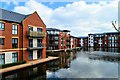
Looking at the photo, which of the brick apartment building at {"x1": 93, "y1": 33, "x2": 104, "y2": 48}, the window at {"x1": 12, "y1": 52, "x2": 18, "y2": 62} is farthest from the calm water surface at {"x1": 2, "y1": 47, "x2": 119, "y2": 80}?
the brick apartment building at {"x1": 93, "y1": 33, "x2": 104, "y2": 48}

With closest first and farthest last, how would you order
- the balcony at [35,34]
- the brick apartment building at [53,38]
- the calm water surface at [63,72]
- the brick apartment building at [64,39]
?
the calm water surface at [63,72]
the balcony at [35,34]
the brick apartment building at [53,38]
the brick apartment building at [64,39]

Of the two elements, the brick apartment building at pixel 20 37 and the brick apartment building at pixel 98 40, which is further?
the brick apartment building at pixel 98 40

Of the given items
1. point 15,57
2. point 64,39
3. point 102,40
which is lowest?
point 15,57

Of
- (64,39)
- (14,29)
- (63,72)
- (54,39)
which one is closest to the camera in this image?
(63,72)

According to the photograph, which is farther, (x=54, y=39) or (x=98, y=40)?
(x=98, y=40)

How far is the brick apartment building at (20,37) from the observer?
21031mm

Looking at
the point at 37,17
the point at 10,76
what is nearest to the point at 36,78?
the point at 10,76

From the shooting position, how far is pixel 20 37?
78.7ft

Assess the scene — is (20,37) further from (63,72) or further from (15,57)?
(63,72)

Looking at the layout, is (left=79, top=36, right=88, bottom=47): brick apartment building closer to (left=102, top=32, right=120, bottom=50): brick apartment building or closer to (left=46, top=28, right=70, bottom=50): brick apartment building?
(left=102, top=32, right=120, bottom=50): brick apartment building

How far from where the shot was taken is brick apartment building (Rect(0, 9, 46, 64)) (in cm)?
2103

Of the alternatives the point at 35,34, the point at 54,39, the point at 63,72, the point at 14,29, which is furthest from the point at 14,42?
Answer: the point at 54,39

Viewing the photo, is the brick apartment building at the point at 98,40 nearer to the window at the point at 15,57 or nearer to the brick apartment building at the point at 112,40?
the brick apartment building at the point at 112,40

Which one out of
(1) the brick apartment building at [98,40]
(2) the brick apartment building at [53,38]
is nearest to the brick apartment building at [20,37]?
(2) the brick apartment building at [53,38]
